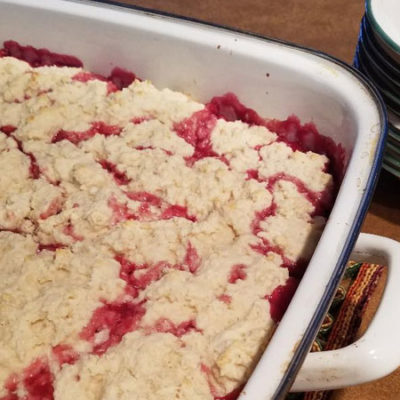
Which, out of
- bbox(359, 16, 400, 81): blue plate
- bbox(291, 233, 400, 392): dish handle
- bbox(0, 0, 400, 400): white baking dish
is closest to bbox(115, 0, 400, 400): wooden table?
bbox(359, 16, 400, 81): blue plate

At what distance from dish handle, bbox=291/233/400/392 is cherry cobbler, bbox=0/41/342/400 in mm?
88

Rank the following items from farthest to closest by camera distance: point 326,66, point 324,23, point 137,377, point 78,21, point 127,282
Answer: point 324,23 < point 78,21 < point 326,66 < point 127,282 < point 137,377

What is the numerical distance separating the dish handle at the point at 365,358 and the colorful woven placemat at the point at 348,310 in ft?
1.07

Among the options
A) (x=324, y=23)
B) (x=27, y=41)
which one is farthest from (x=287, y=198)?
(x=324, y=23)

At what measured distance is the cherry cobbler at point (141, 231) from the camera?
81 centimetres

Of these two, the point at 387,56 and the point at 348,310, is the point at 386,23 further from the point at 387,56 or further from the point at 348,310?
the point at 348,310

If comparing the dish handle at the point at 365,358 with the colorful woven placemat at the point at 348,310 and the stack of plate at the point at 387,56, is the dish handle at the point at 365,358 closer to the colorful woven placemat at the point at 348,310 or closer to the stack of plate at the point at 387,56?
the colorful woven placemat at the point at 348,310

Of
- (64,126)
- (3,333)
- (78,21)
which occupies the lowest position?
(3,333)

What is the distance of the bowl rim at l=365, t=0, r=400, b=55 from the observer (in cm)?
113

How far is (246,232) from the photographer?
3.19 ft

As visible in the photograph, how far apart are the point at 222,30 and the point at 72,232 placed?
0.52 metres

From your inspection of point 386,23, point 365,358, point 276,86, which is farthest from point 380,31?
point 365,358

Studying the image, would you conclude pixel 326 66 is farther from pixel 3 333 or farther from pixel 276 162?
pixel 3 333

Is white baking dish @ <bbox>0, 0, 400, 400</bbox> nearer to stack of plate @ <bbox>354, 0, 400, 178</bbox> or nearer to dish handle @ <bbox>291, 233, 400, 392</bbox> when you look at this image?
dish handle @ <bbox>291, 233, 400, 392</bbox>
